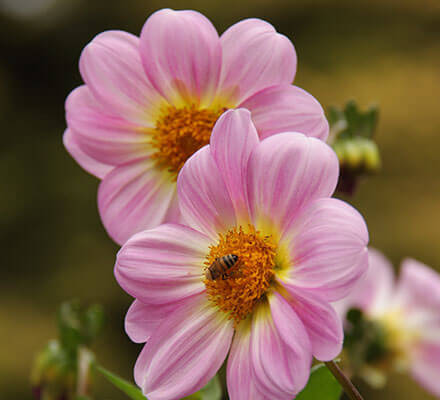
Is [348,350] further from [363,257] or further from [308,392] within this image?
[363,257]

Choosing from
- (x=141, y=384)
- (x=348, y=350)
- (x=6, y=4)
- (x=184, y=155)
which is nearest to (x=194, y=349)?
(x=141, y=384)

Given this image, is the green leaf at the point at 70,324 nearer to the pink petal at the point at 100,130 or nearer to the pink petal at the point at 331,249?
the pink petal at the point at 100,130

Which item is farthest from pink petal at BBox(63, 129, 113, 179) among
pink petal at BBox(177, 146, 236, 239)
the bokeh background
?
the bokeh background

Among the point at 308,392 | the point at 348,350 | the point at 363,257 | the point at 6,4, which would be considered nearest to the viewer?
the point at 363,257

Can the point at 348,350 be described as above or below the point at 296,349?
below

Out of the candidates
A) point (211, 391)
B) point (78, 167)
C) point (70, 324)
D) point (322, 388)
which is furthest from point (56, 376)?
point (78, 167)

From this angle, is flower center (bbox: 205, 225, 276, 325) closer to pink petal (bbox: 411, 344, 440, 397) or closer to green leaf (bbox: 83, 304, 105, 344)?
green leaf (bbox: 83, 304, 105, 344)

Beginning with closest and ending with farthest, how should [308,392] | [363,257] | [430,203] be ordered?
[363,257], [308,392], [430,203]
